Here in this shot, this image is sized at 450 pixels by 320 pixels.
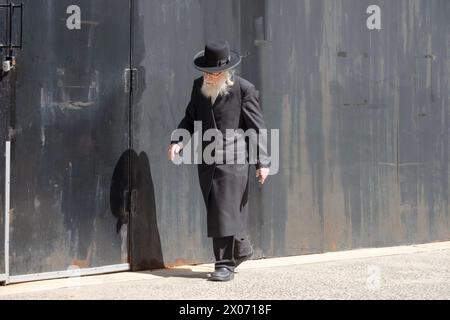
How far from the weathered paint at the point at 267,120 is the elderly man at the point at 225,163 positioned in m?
0.47

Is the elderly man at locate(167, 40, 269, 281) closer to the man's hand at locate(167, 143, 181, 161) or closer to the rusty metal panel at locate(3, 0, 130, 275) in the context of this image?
A: the man's hand at locate(167, 143, 181, 161)

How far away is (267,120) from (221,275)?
1590 mm

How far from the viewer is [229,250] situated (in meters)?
5.49

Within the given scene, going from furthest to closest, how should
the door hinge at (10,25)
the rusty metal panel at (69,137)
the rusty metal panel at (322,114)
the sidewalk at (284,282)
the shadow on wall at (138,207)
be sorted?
the rusty metal panel at (322,114) → the shadow on wall at (138,207) → the rusty metal panel at (69,137) → the door hinge at (10,25) → the sidewalk at (284,282)

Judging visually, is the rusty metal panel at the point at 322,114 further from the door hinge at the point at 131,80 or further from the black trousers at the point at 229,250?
the black trousers at the point at 229,250

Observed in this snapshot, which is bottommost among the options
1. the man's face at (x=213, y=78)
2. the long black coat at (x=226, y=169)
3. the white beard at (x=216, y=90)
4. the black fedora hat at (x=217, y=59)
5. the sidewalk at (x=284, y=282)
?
the sidewalk at (x=284, y=282)

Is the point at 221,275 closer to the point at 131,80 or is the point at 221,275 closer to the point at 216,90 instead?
the point at 216,90

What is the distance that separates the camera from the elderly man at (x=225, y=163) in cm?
539

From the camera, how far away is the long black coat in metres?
5.40

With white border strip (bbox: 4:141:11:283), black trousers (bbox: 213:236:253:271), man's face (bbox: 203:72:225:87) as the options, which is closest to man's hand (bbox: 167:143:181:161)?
man's face (bbox: 203:72:225:87)

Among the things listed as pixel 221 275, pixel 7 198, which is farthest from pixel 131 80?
pixel 221 275

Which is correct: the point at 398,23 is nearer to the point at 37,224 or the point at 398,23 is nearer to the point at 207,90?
the point at 207,90

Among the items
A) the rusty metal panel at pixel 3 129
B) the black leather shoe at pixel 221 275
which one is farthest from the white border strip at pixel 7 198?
the black leather shoe at pixel 221 275

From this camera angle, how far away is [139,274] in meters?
5.67
